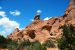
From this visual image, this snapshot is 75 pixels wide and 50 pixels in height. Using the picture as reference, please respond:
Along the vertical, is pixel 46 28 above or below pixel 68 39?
above

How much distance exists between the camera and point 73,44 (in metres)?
43.3

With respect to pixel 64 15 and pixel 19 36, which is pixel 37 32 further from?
pixel 64 15

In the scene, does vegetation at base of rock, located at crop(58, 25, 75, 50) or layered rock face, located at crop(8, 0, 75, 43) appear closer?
vegetation at base of rock, located at crop(58, 25, 75, 50)

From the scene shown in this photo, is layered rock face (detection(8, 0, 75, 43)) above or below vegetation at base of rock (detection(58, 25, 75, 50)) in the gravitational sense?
above

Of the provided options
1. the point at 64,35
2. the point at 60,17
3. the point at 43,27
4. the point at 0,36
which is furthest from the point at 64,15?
the point at 64,35

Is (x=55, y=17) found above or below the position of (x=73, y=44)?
above

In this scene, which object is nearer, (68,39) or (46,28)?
(68,39)

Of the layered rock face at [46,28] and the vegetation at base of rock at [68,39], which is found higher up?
the layered rock face at [46,28]

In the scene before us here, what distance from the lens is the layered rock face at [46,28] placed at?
91.3 meters

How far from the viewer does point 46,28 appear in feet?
328

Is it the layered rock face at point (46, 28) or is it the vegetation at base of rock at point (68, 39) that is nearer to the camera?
the vegetation at base of rock at point (68, 39)

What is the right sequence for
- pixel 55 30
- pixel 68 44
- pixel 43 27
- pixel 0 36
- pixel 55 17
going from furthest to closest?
pixel 55 17 < pixel 43 27 < pixel 55 30 < pixel 0 36 < pixel 68 44

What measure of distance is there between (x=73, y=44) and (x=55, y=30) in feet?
168

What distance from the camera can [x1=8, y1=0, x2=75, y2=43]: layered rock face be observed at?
300ft
